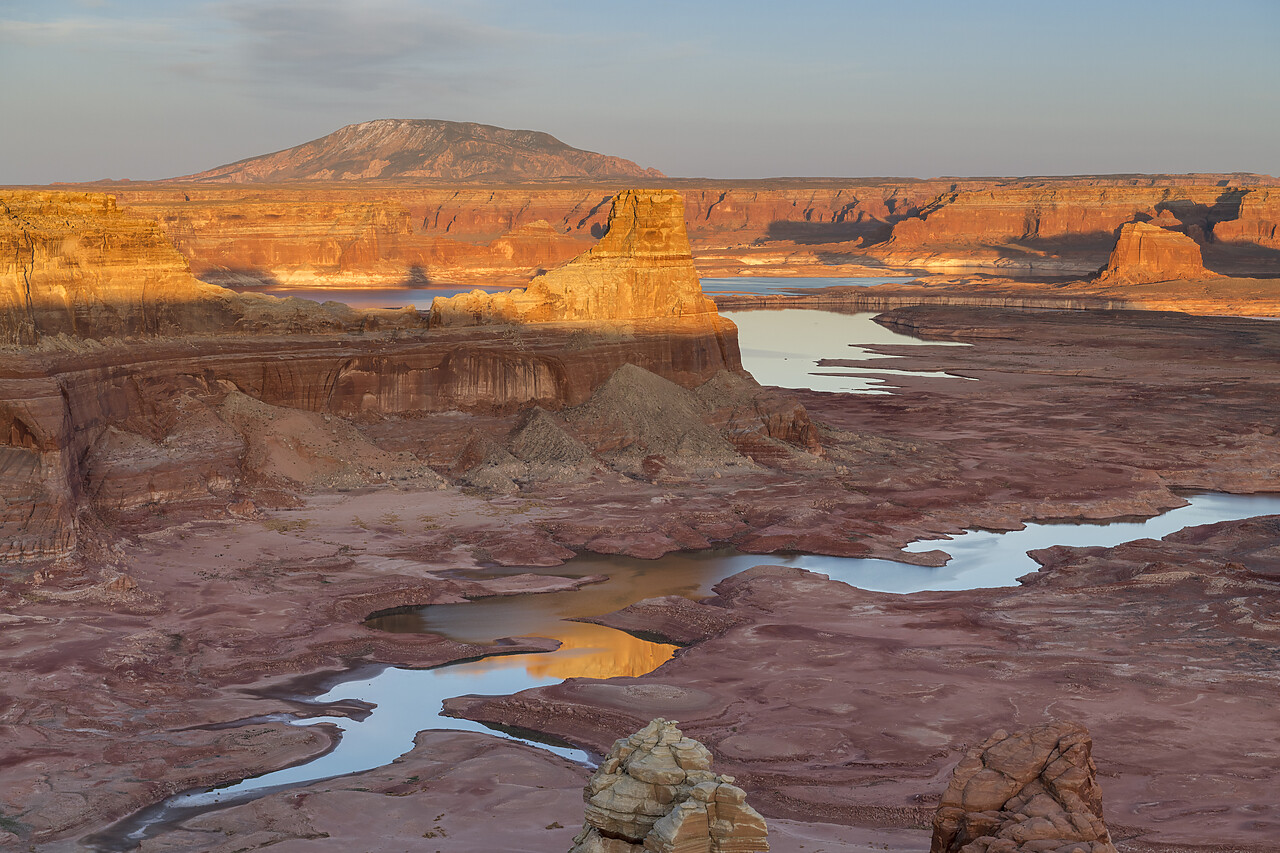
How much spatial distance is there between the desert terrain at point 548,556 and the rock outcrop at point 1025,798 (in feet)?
17.1

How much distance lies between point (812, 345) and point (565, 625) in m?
68.9

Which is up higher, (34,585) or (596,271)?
(596,271)

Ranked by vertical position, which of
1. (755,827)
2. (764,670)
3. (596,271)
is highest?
(596,271)

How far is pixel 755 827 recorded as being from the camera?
1024cm

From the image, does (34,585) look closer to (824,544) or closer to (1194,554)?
(824,544)

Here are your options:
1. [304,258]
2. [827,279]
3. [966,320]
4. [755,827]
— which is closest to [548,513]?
[755,827]

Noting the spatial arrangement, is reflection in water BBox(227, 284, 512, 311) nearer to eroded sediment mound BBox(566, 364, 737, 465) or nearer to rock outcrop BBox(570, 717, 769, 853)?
eroded sediment mound BBox(566, 364, 737, 465)

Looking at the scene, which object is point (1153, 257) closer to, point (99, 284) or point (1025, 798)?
point (99, 284)

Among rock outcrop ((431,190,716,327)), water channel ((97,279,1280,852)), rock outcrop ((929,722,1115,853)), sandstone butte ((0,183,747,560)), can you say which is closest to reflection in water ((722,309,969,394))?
rock outcrop ((431,190,716,327))

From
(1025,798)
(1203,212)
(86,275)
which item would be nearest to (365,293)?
(86,275)

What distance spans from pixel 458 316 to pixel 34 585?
21.0m

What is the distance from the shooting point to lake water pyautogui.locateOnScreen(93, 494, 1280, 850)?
19.9 metres

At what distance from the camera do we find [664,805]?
1048cm

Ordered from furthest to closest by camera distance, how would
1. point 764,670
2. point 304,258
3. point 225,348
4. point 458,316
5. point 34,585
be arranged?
point 304,258 < point 458,316 < point 225,348 < point 34,585 < point 764,670
